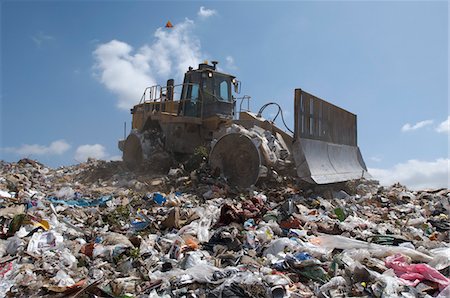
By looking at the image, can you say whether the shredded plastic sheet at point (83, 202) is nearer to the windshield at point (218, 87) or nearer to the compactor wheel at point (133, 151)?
the compactor wheel at point (133, 151)

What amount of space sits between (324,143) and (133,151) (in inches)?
201

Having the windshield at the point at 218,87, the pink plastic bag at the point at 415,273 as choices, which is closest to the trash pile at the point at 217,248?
the pink plastic bag at the point at 415,273

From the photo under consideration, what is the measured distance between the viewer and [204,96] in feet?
30.2

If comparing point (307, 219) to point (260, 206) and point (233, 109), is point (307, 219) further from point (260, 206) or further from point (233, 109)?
point (233, 109)

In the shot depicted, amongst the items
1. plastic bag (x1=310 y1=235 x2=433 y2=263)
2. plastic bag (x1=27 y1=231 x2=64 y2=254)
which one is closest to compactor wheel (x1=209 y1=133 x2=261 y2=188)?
plastic bag (x1=310 y1=235 x2=433 y2=263)

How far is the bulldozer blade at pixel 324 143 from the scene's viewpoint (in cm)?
689

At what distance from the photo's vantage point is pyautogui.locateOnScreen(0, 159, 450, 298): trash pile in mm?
2887

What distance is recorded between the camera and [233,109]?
9398 mm

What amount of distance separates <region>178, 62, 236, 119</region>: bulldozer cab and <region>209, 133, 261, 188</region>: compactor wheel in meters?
1.73

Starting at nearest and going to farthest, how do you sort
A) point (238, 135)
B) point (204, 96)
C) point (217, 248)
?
point (217, 248) → point (238, 135) → point (204, 96)

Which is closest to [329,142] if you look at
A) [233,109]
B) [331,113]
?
[331,113]

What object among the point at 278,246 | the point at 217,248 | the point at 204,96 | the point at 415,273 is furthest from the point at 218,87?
the point at 415,273

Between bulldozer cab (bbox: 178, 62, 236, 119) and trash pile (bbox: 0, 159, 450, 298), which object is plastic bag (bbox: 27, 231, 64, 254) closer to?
trash pile (bbox: 0, 159, 450, 298)

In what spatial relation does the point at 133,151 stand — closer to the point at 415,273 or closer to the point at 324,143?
the point at 324,143
